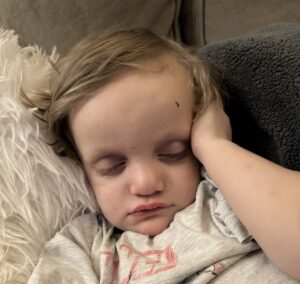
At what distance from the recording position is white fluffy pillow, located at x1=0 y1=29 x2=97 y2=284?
2.44ft

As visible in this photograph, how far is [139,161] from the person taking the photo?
70 cm

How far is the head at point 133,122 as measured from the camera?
694 millimetres

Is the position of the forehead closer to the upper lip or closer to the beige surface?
the upper lip

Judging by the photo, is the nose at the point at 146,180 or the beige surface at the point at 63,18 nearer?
the nose at the point at 146,180

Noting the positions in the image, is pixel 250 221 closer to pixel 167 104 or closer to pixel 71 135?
pixel 167 104

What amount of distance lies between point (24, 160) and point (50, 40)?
→ 0.42 metres

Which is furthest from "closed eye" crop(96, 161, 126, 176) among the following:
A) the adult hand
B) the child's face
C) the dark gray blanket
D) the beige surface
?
the beige surface

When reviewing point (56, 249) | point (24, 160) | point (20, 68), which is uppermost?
point (20, 68)

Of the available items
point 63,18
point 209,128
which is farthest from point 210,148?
point 63,18

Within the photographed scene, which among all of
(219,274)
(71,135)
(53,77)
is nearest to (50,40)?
(53,77)

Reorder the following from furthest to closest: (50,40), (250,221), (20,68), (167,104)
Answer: (50,40), (20,68), (167,104), (250,221)

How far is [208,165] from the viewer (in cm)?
68

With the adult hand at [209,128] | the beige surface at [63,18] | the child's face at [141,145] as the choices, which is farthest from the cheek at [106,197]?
the beige surface at [63,18]

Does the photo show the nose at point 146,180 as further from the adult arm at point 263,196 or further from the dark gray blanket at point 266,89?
the dark gray blanket at point 266,89
